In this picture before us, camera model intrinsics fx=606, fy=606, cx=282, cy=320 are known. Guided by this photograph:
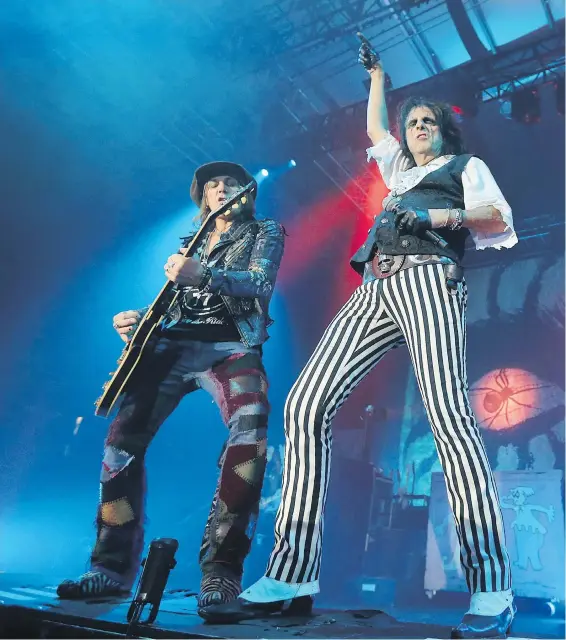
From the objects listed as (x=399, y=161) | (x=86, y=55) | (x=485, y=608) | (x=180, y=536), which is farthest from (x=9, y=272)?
(x=485, y=608)

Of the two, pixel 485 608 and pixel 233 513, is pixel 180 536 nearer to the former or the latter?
pixel 233 513

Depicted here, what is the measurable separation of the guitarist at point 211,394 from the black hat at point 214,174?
23cm

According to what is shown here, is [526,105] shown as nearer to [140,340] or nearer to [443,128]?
[443,128]

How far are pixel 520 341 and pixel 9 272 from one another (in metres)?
2.97

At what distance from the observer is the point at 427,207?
6.63 feet

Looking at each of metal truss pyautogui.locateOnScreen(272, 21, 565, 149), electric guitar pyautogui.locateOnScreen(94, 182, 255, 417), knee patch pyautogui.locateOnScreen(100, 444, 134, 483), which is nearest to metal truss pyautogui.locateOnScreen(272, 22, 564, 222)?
metal truss pyautogui.locateOnScreen(272, 21, 565, 149)

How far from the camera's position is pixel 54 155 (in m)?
2.90

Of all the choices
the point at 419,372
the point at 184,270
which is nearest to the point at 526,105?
the point at 419,372

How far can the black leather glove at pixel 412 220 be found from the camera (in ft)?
6.02

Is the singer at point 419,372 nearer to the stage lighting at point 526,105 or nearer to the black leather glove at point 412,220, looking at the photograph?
the black leather glove at point 412,220

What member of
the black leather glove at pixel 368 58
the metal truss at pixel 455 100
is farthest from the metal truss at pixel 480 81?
the black leather glove at pixel 368 58

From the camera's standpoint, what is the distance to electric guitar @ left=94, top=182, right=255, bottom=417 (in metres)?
2.30

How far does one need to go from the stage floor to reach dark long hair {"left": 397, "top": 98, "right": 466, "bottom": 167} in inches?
64.6

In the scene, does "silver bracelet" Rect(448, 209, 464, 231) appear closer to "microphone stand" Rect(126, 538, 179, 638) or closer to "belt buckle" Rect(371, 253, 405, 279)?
"belt buckle" Rect(371, 253, 405, 279)
